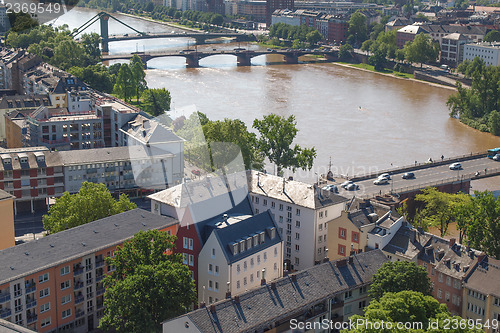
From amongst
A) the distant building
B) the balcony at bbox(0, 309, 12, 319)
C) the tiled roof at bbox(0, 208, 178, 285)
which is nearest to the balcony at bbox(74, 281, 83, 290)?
the tiled roof at bbox(0, 208, 178, 285)

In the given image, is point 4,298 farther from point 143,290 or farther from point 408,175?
point 408,175

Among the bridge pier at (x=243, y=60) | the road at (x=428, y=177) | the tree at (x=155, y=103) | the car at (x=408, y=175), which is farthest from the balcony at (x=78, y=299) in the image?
the bridge pier at (x=243, y=60)

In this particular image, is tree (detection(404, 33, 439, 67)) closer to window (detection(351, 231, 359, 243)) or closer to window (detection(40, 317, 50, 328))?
window (detection(351, 231, 359, 243))

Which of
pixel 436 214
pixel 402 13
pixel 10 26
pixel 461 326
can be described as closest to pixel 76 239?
pixel 461 326

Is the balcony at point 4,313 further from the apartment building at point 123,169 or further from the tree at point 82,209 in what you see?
the apartment building at point 123,169

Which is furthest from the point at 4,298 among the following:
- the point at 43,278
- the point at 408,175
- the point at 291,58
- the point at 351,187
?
the point at 291,58
